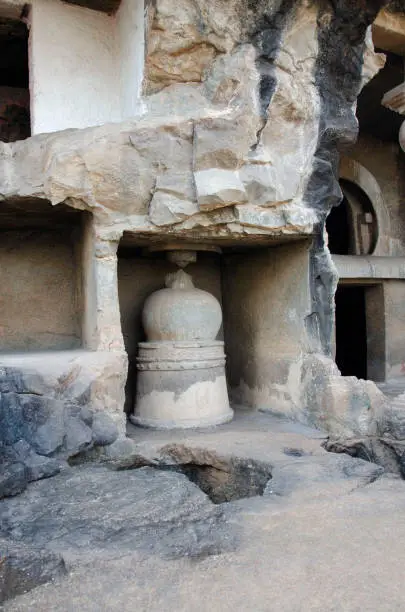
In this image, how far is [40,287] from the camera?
5.00 meters

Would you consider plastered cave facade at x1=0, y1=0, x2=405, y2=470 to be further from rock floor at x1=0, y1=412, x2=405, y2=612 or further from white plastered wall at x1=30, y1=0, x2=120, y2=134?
rock floor at x1=0, y1=412, x2=405, y2=612

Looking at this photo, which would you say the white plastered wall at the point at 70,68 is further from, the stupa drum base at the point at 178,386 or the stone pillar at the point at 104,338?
the stupa drum base at the point at 178,386

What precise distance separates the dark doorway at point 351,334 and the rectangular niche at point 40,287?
5369 millimetres

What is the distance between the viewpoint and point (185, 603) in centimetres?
185

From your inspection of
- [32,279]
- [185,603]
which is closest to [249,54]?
[32,279]

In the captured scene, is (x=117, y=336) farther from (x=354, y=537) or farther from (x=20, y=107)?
(x=20, y=107)

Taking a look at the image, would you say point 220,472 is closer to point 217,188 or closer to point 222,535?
point 222,535

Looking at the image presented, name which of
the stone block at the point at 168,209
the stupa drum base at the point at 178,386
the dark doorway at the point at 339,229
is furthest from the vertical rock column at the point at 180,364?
the dark doorway at the point at 339,229

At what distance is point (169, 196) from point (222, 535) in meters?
2.44

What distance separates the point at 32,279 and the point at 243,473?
8.70ft

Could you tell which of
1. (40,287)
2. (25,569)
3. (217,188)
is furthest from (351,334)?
(25,569)

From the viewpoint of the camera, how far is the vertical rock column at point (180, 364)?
15.2 feet

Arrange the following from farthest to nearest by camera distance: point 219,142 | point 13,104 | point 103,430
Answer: point 13,104
point 219,142
point 103,430

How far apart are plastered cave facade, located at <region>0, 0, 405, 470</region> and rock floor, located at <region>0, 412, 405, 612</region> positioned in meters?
0.66
